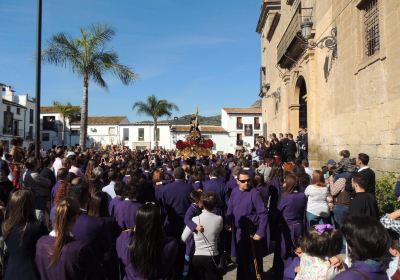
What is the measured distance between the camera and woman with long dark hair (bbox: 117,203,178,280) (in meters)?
3.09

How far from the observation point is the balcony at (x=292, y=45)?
48.1 ft

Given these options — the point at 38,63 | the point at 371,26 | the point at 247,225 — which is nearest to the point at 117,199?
the point at 247,225

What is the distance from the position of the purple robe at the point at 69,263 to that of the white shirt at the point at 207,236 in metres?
1.72

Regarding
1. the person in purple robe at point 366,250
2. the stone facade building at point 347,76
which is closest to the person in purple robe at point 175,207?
the person in purple robe at point 366,250

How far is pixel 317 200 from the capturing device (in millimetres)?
6215

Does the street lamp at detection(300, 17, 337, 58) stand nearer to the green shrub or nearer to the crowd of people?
the crowd of people

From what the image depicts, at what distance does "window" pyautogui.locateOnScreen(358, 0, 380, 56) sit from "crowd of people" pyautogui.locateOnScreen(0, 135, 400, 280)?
331 centimetres

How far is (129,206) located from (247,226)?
163 centimetres

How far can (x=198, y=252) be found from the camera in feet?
14.9

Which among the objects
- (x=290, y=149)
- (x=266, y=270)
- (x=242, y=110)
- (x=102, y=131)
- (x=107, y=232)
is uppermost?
(x=242, y=110)

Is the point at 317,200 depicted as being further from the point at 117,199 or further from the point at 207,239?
the point at 117,199

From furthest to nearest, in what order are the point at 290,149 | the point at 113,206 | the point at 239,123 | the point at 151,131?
1. the point at 151,131
2. the point at 239,123
3. the point at 290,149
4. the point at 113,206

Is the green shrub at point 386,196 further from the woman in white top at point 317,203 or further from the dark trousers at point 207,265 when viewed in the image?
the dark trousers at point 207,265

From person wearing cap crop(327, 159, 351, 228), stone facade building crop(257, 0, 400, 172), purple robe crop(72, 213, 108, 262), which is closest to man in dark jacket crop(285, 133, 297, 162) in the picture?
stone facade building crop(257, 0, 400, 172)
